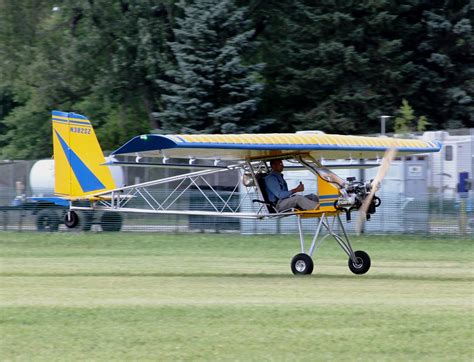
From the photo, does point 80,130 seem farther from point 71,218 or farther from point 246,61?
point 246,61

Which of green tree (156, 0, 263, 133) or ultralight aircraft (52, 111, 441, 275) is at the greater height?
green tree (156, 0, 263, 133)

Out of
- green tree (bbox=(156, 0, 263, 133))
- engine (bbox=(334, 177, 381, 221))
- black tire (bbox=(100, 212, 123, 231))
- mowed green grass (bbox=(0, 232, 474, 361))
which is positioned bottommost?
mowed green grass (bbox=(0, 232, 474, 361))

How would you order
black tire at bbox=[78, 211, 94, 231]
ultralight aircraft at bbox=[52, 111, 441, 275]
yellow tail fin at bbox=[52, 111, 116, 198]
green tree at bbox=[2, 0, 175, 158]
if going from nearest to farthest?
ultralight aircraft at bbox=[52, 111, 441, 275]
yellow tail fin at bbox=[52, 111, 116, 198]
black tire at bbox=[78, 211, 94, 231]
green tree at bbox=[2, 0, 175, 158]

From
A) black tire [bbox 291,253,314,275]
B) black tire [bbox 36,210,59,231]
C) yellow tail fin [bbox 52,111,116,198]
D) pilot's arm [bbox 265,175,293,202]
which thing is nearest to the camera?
black tire [bbox 291,253,314,275]

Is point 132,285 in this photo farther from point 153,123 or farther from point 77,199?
point 153,123

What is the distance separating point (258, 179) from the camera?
16.1 m

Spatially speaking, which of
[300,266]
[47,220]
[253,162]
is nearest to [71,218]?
[253,162]

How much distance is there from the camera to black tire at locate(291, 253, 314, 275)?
15672 millimetres

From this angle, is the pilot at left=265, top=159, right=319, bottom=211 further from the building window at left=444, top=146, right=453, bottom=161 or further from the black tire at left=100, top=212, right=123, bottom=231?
the building window at left=444, top=146, right=453, bottom=161

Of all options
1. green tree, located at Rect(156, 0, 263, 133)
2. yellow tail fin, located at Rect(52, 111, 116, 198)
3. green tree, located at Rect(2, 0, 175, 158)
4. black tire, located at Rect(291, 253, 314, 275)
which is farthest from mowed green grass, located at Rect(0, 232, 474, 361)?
green tree, located at Rect(2, 0, 175, 158)

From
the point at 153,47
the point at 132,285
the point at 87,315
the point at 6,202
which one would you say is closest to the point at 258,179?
the point at 132,285

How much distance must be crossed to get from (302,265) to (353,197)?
60.1 inches

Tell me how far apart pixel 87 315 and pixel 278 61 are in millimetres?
32432

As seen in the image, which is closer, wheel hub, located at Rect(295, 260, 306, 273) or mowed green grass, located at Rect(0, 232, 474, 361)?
mowed green grass, located at Rect(0, 232, 474, 361)
